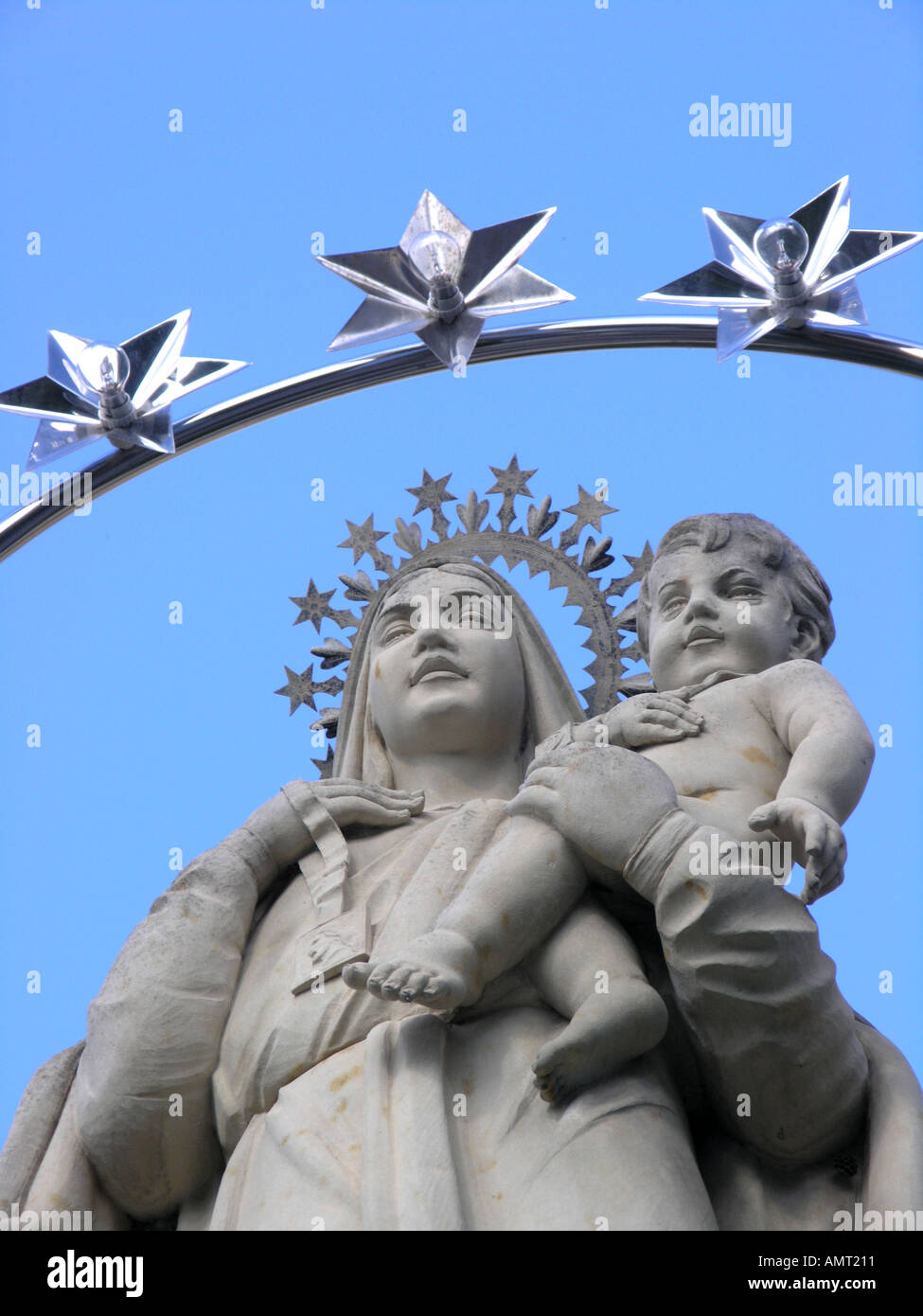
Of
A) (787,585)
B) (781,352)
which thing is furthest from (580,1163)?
(781,352)

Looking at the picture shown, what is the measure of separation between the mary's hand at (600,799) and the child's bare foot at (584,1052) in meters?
0.47

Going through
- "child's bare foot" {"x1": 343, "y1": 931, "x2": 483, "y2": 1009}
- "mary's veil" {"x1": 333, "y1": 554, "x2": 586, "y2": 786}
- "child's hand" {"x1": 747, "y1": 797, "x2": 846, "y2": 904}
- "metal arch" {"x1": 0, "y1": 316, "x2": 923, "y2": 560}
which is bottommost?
"child's bare foot" {"x1": 343, "y1": 931, "x2": 483, "y2": 1009}

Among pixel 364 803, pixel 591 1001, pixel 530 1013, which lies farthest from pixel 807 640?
pixel 591 1001

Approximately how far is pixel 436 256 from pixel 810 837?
348cm

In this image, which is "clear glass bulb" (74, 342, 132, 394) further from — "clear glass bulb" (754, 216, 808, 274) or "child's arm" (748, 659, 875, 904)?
"child's arm" (748, 659, 875, 904)

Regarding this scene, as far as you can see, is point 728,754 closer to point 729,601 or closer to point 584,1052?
point 729,601

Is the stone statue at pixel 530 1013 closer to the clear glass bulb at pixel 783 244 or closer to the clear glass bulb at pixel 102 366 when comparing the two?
the clear glass bulb at pixel 783 244

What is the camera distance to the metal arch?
30.2 feet

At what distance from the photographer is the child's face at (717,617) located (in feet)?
26.0

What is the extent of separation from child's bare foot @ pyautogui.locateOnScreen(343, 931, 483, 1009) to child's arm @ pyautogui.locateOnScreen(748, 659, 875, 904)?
2.99ft

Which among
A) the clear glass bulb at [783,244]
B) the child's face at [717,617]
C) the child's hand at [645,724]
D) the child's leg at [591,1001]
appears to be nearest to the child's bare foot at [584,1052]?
the child's leg at [591,1001]

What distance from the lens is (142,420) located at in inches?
359

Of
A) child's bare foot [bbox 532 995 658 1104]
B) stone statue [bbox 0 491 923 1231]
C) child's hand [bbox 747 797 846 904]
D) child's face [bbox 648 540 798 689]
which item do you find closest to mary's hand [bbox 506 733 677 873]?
stone statue [bbox 0 491 923 1231]
